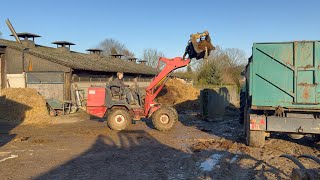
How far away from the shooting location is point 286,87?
Result: 8.71 metres

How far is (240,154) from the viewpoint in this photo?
8.48 metres

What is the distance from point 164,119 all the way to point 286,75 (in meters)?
5.40

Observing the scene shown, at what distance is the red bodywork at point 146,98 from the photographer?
43.1ft


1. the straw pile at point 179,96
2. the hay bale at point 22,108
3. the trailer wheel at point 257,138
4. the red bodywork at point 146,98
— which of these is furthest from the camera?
the straw pile at point 179,96

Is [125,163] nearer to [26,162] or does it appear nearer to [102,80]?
[26,162]

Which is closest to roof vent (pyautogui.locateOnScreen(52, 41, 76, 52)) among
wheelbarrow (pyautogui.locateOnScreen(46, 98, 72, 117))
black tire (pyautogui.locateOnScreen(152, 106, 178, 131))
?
wheelbarrow (pyautogui.locateOnScreen(46, 98, 72, 117))

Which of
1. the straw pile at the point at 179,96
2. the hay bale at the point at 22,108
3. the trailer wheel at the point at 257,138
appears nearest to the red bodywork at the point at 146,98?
the hay bale at the point at 22,108

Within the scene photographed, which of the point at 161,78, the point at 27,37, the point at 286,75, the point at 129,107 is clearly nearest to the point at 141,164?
the point at 286,75

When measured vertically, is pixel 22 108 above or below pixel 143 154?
above

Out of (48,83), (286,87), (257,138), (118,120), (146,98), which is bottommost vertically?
(257,138)

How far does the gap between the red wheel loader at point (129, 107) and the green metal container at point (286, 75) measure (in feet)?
14.9

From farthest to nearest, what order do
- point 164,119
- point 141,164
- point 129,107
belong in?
point 129,107
point 164,119
point 141,164

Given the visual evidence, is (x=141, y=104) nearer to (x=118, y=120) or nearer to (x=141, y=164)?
(x=118, y=120)

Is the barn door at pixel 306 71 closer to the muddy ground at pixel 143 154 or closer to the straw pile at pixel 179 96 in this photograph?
the muddy ground at pixel 143 154
